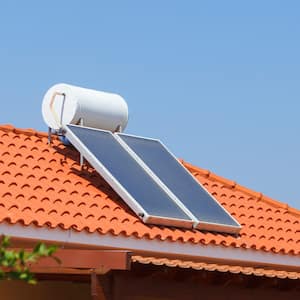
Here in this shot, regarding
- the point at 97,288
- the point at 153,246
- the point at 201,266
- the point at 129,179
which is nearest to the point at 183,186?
the point at 129,179

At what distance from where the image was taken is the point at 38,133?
14.9m

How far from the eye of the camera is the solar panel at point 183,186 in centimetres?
1280

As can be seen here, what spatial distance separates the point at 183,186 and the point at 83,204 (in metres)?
1.74

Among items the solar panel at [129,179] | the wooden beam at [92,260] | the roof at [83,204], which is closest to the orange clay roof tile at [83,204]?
the roof at [83,204]

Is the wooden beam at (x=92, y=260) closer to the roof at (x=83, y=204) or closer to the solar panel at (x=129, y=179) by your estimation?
the roof at (x=83, y=204)

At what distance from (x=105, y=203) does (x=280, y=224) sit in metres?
3.51

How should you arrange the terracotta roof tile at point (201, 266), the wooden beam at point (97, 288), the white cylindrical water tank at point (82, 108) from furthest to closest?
the white cylindrical water tank at point (82, 108), the terracotta roof tile at point (201, 266), the wooden beam at point (97, 288)

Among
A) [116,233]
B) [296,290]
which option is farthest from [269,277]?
[116,233]

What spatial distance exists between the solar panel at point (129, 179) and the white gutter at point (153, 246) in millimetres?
430

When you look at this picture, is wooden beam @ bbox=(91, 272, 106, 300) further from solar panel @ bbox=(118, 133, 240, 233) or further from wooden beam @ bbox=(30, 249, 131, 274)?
solar panel @ bbox=(118, 133, 240, 233)

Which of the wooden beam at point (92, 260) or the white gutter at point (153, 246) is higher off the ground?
the wooden beam at point (92, 260)

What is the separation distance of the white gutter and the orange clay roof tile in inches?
2.7

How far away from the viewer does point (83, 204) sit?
12.3m

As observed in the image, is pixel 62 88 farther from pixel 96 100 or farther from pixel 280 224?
pixel 280 224
